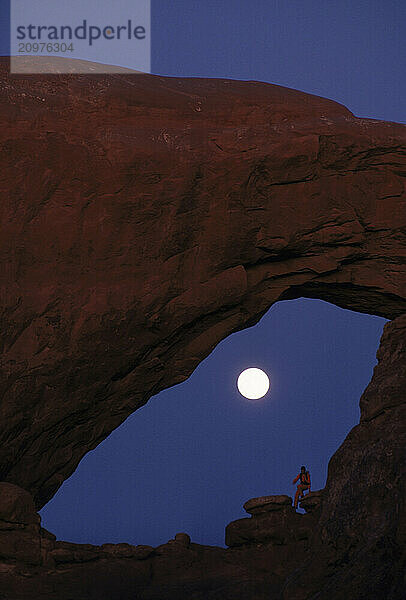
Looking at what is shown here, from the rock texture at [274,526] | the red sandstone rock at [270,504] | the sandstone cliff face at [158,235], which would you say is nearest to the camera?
the sandstone cliff face at [158,235]

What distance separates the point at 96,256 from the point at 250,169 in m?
4.31

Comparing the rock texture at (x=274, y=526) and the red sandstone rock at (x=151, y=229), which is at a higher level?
the red sandstone rock at (x=151, y=229)

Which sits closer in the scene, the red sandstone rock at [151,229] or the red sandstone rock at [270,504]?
→ the red sandstone rock at [151,229]

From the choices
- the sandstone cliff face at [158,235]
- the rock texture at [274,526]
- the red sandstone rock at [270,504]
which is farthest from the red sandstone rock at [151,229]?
the rock texture at [274,526]

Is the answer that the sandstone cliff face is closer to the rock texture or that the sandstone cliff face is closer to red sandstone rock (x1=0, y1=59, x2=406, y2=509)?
red sandstone rock (x1=0, y1=59, x2=406, y2=509)

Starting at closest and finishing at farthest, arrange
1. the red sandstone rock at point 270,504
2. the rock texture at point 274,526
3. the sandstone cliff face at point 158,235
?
1. the sandstone cliff face at point 158,235
2. the rock texture at point 274,526
3. the red sandstone rock at point 270,504

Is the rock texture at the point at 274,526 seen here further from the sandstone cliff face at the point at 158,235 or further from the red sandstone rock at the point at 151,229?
the red sandstone rock at the point at 151,229

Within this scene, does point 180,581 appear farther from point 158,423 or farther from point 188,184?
point 158,423

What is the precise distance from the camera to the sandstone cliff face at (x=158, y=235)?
50.6ft

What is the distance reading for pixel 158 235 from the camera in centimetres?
1630

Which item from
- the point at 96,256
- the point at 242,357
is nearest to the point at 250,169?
the point at 96,256

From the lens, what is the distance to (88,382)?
16578mm

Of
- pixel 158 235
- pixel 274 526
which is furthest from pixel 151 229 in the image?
pixel 274 526

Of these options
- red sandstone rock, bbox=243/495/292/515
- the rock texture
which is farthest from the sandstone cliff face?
red sandstone rock, bbox=243/495/292/515
